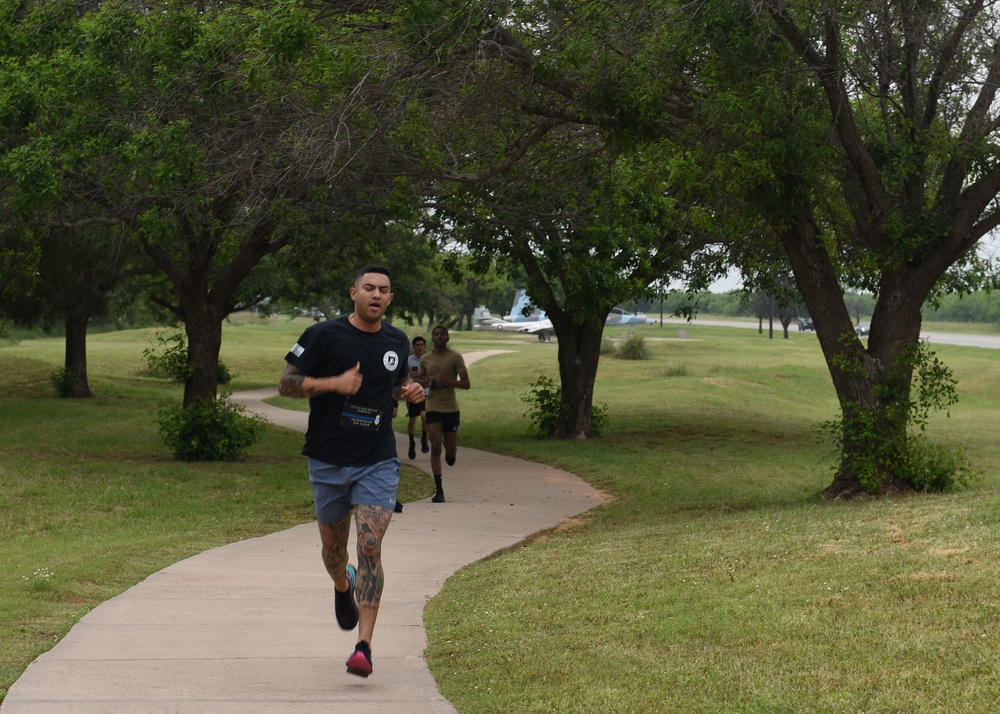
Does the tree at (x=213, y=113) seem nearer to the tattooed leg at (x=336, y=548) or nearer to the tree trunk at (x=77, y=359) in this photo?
the tattooed leg at (x=336, y=548)

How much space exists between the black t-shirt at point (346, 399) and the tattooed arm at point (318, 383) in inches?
1.7

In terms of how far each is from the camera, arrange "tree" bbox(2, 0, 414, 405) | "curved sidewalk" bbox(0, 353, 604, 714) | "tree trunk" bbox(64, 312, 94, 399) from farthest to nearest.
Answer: "tree trunk" bbox(64, 312, 94, 399), "tree" bbox(2, 0, 414, 405), "curved sidewalk" bbox(0, 353, 604, 714)

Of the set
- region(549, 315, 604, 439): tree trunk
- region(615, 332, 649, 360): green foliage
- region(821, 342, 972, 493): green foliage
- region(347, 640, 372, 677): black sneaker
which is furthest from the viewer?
region(615, 332, 649, 360): green foliage

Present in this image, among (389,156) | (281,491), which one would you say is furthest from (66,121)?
(281,491)

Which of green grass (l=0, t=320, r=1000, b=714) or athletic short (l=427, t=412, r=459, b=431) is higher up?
athletic short (l=427, t=412, r=459, b=431)

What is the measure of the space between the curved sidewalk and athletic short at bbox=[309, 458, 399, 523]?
0.80m

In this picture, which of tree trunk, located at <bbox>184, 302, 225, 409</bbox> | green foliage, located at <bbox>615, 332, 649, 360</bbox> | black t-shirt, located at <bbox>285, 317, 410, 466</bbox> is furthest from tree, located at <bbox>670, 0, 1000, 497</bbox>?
Result: green foliage, located at <bbox>615, 332, 649, 360</bbox>

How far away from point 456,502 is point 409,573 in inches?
183

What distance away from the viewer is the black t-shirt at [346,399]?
596 cm

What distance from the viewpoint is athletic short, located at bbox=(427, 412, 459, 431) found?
537 inches

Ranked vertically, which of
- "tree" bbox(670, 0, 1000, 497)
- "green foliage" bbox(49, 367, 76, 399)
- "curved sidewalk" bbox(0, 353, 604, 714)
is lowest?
"green foliage" bbox(49, 367, 76, 399)

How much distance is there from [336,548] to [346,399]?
0.82 metres

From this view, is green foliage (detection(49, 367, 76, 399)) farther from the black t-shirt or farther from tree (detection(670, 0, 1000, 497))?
the black t-shirt

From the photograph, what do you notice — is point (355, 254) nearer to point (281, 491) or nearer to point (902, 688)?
point (281, 491)
